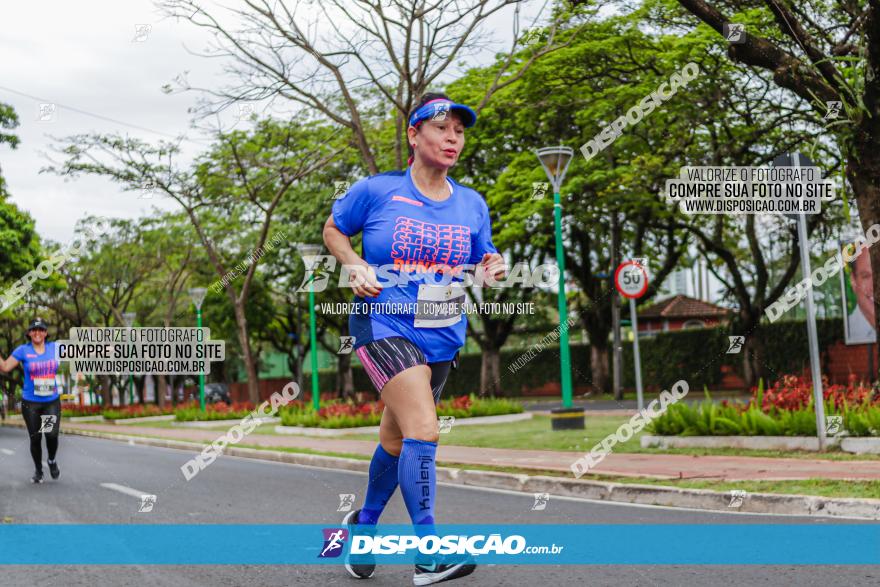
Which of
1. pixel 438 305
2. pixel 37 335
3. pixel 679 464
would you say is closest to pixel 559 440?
pixel 679 464

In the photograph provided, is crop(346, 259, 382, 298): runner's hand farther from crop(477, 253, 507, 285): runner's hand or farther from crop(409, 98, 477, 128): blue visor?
crop(409, 98, 477, 128): blue visor

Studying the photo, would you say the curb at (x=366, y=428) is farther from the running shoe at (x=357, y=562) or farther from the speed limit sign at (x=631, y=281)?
the running shoe at (x=357, y=562)

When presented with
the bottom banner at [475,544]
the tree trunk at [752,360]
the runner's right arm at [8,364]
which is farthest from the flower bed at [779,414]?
the tree trunk at [752,360]

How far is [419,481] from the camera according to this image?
153 inches

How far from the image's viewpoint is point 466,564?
3.84 m

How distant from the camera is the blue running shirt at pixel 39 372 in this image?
10727mm

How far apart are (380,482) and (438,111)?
5.55 feet

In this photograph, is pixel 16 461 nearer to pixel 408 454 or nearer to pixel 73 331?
pixel 408 454

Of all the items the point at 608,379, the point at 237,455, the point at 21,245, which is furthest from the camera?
the point at 608,379

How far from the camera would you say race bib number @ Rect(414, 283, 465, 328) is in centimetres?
412

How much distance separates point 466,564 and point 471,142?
83.9 ft

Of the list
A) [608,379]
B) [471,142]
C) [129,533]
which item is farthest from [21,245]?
[129,533]

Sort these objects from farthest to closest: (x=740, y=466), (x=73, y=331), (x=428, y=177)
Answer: (x=73, y=331) → (x=740, y=466) → (x=428, y=177)

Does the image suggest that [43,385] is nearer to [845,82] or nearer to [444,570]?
[444,570]
